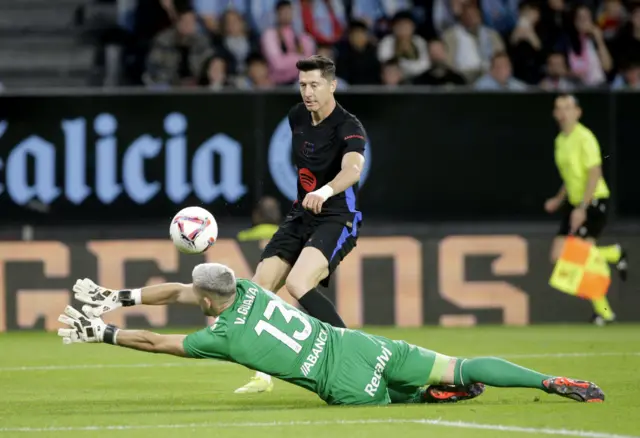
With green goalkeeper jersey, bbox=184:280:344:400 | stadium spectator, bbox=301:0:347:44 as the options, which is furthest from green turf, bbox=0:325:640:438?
stadium spectator, bbox=301:0:347:44

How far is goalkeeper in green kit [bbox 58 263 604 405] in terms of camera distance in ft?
27.0

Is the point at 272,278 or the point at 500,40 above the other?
the point at 500,40

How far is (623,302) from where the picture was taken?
16.4 meters

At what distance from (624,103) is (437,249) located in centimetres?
264

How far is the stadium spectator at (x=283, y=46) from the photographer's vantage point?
17.7m

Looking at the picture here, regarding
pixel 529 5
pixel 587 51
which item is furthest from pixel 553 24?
pixel 587 51

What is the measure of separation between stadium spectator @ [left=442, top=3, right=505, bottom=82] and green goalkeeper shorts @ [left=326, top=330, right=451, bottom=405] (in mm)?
9752

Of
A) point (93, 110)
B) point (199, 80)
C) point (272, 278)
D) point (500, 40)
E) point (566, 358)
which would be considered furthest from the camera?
point (500, 40)

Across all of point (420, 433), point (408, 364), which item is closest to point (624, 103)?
point (408, 364)

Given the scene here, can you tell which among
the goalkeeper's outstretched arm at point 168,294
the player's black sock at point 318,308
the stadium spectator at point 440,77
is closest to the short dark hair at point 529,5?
the stadium spectator at point 440,77

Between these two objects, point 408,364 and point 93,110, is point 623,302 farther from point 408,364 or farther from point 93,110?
point 408,364

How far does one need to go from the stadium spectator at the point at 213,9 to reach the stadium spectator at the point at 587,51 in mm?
4177

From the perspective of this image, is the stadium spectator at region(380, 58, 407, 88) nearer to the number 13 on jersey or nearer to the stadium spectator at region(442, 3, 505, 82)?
the stadium spectator at region(442, 3, 505, 82)

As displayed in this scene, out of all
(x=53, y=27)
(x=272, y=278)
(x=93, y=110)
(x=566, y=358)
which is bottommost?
(x=566, y=358)
